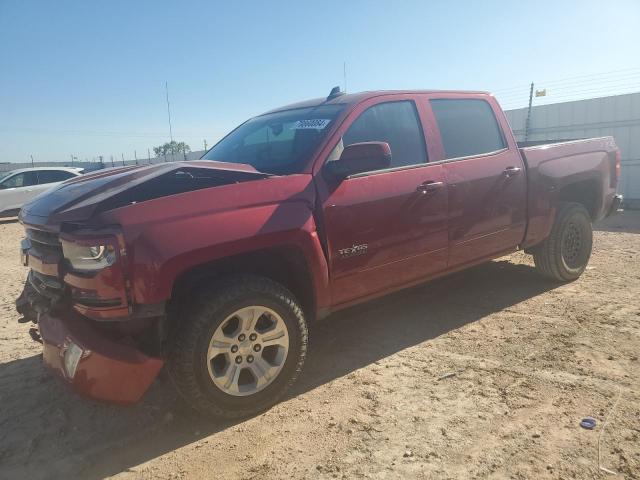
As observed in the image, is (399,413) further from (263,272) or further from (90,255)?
(90,255)

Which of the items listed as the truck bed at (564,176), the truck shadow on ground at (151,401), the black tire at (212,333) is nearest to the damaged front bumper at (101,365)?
the black tire at (212,333)

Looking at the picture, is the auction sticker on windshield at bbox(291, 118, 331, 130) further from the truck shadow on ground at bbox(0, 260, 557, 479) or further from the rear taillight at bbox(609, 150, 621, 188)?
the rear taillight at bbox(609, 150, 621, 188)

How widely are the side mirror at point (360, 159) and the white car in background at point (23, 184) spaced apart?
511 inches

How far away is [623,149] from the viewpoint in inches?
466

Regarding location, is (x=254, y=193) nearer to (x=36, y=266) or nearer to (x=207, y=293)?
(x=207, y=293)

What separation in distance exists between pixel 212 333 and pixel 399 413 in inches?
47.2

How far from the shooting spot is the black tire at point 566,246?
4.94 metres

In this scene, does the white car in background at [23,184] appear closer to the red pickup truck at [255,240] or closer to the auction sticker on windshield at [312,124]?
the auction sticker on windshield at [312,124]

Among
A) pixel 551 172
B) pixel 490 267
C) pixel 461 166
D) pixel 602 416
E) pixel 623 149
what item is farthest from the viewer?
pixel 623 149

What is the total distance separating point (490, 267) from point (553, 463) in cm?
385

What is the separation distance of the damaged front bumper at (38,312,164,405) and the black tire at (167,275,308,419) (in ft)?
0.53

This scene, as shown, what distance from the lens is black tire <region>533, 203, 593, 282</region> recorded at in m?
4.94

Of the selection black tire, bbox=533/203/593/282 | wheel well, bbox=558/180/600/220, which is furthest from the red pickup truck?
wheel well, bbox=558/180/600/220

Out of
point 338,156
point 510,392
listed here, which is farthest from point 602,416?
point 338,156
